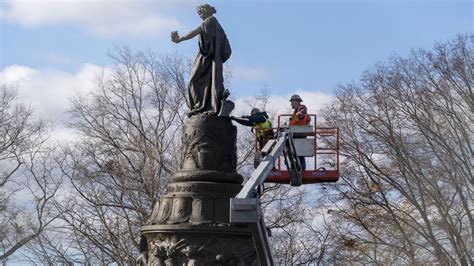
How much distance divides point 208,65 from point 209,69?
7 centimetres

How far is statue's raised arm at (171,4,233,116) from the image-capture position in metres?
13.2

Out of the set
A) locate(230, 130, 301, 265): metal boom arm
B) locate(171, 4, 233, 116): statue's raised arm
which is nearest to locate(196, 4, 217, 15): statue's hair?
locate(171, 4, 233, 116): statue's raised arm

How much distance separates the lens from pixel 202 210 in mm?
12078

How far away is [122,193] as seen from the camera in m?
25.3

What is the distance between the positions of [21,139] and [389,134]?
42.0 feet

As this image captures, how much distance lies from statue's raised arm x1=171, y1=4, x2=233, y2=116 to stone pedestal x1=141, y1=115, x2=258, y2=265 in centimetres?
35

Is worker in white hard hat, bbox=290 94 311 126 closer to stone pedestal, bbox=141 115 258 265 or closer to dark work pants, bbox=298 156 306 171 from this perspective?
dark work pants, bbox=298 156 306 171

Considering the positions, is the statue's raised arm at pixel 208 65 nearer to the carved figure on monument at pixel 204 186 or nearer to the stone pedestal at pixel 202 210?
the carved figure on monument at pixel 204 186

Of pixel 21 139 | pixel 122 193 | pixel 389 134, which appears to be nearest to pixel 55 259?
pixel 122 193

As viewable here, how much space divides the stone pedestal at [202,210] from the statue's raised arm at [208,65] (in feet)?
1.15

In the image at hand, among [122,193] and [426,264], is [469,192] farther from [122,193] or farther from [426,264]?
[122,193]

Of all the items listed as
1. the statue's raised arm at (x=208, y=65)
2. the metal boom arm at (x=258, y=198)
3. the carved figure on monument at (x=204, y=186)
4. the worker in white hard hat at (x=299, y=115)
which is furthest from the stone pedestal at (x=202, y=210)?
the worker in white hard hat at (x=299, y=115)

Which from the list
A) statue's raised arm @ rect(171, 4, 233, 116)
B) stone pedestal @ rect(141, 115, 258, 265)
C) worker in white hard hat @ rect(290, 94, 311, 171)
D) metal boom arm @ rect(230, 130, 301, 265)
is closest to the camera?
metal boom arm @ rect(230, 130, 301, 265)

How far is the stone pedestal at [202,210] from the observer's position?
11.8 meters
